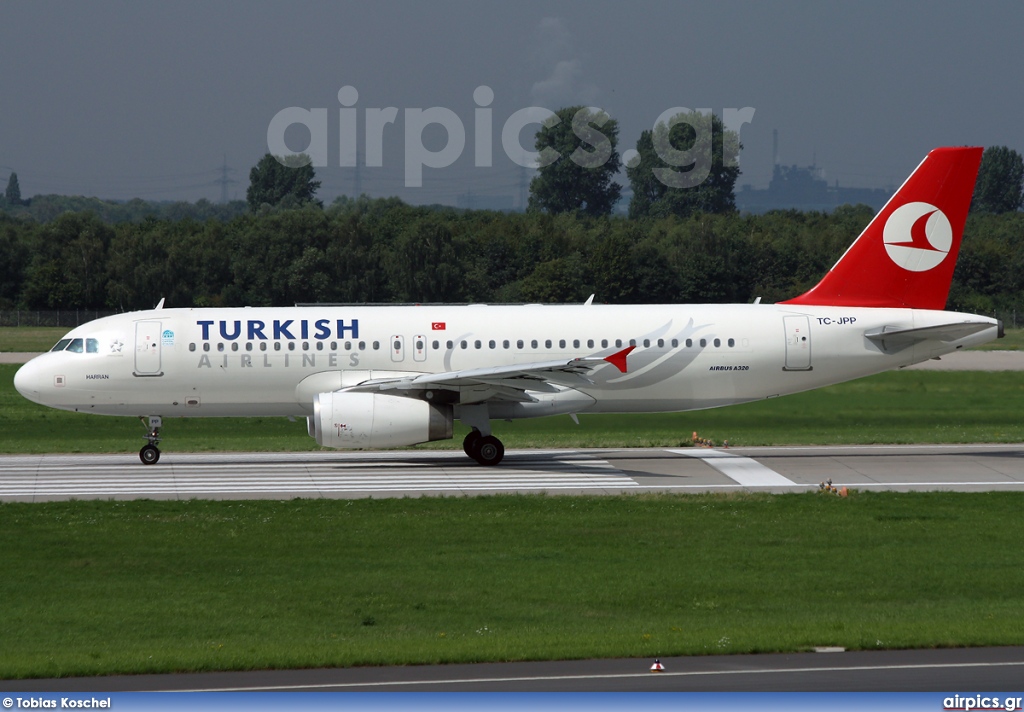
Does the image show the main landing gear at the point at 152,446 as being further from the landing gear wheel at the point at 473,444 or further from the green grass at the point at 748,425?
the landing gear wheel at the point at 473,444

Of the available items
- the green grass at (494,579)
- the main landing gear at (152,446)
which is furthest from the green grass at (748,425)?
the green grass at (494,579)

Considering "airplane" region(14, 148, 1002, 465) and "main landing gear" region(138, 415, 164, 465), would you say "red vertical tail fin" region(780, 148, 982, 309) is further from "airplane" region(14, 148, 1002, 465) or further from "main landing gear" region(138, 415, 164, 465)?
"main landing gear" region(138, 415, 164, 465)

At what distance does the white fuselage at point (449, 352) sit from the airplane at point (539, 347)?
0.04m

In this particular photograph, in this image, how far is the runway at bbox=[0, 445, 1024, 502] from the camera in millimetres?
26688

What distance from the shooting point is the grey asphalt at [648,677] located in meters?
12.0

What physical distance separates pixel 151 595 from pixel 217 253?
71398 millimetres

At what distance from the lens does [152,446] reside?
31.7 metres

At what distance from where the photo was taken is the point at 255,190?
17788cm

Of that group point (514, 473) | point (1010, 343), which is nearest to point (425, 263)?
point (1010, 343)

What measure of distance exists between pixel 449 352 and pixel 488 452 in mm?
2706

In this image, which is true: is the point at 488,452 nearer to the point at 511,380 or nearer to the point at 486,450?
the point at 486,450

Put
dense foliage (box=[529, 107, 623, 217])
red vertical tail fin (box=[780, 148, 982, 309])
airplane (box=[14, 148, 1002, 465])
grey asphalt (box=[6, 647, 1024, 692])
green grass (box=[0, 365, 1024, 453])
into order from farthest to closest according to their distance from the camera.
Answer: dense foliage (box=[529, 107, 623, 217]) < green grass (box=[0, 365, 1024, 453]) < red vertical tail fin (box=[780, 148, 982, 309]) < airplane (box=[14, 148, 1002, 465]) < grey asphalt (box=[6, 647, 1024, 692])

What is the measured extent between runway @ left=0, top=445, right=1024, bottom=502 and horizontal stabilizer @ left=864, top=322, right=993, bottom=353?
2.94 metres

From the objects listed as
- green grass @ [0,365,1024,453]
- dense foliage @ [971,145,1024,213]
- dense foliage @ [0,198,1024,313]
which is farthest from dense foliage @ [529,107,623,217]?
green grass @ [0,365,1024,453]
